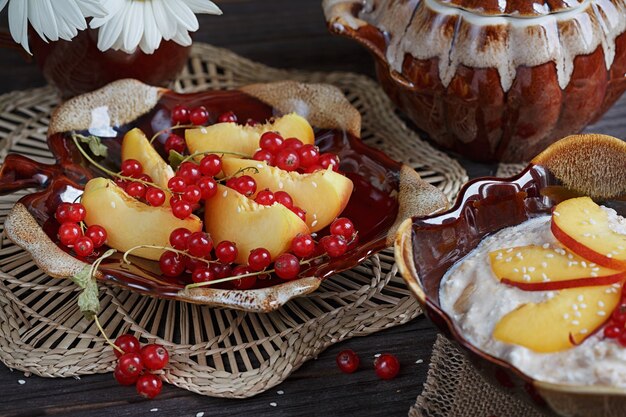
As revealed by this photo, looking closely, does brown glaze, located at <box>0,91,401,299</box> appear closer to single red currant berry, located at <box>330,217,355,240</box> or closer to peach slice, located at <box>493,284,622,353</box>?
single red currant berry, located at <box>330,217,355,240</box>

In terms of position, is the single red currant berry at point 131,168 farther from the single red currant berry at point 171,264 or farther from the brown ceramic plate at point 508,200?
the brown ceramic plate at point 508,200

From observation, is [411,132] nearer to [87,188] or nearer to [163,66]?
[163,66]

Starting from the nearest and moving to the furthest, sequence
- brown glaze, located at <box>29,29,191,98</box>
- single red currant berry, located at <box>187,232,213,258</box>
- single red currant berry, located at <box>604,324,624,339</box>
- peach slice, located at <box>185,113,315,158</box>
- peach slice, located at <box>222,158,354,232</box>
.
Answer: single red currant berry, located at <box>604,324,624,339</box> < single red currant berry, located at <box>187,232,213,258</box> < peach slice, located at <box>222,158,354,232</box> < peach slice, located at <box>185,113,315,158</box> < brown glaze, located at <box>29,29,191,98</box>

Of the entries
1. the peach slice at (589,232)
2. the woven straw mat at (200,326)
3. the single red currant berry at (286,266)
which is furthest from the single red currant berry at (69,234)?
the peach slice at (589,232)

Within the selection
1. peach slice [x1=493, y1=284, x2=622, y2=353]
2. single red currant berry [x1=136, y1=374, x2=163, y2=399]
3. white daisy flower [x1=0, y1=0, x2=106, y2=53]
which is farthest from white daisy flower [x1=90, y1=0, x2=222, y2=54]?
peach slice [x1=493, y1=284, x2=622, y2=353]

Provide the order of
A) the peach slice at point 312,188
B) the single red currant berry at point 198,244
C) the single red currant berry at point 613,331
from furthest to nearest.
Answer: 1. the peach slice at point 312,188
2. the single red currant berry at point 198,244
3. the single red currant berry at point 613,331

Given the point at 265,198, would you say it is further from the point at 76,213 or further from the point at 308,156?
the point at 76,213
